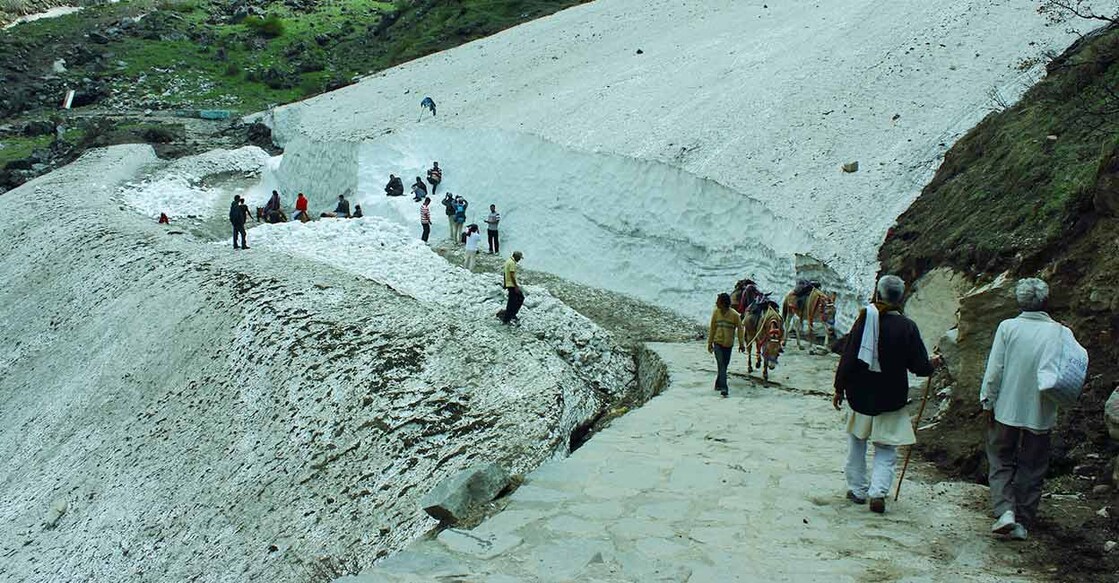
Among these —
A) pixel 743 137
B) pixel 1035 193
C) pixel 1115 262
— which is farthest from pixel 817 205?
pixel 1115 262

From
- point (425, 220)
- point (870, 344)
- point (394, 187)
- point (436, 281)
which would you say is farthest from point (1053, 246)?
point (394, 187)

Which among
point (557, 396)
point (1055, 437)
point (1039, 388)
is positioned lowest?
point (557, 396)

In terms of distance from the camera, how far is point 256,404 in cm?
1250

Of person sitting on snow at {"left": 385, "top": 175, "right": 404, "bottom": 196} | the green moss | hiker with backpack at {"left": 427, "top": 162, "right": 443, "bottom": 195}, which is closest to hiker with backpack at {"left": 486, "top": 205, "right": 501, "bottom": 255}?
hiker with backpack at {"left": 427, "top": 162, "right": 443, "bottom": 195}

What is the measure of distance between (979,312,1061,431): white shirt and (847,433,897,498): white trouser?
0.90m

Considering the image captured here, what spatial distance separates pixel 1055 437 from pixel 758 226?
11602mm

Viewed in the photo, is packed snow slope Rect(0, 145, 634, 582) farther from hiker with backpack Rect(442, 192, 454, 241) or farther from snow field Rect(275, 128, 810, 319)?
snow field Rect(275, 128, 810, 319)

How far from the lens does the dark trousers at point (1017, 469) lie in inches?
254

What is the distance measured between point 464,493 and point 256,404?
18.5ft

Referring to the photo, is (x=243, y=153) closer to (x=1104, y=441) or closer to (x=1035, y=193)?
(x=1035, y=193)

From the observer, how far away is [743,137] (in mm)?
21641

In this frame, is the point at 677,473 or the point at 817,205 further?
the point at 817,205

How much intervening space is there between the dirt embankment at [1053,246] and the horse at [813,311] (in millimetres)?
1190

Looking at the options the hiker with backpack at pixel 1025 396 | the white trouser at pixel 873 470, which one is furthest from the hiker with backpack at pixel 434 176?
the hiker with backpack at pixel 1025 396
